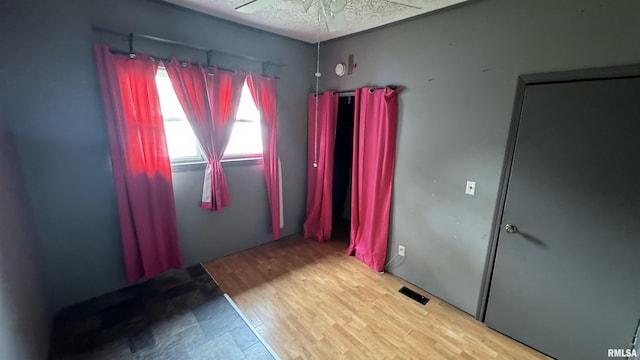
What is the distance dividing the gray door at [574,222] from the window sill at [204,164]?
2521 millimetres

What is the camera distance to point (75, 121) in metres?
1.97

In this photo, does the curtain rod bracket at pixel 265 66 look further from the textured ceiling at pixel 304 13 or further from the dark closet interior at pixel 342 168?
the dark closet interior at pixel 342 168

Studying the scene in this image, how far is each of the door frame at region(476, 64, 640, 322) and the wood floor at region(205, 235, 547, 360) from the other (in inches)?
13.1

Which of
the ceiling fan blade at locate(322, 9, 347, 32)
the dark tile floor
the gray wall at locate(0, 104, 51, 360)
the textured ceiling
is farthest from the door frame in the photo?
the gray wall at locate(0, 104, 51, 360)

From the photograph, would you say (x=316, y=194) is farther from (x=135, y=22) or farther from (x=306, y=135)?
(x=135, y=22)

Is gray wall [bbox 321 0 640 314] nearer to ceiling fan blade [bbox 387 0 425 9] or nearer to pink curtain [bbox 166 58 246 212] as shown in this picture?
ceiling fan blade [bbox 387 0 425 9]

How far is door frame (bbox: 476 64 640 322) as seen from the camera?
1496 mm

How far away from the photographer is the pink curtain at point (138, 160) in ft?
6.70

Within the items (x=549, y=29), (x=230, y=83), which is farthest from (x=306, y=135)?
(x=549, y=29)

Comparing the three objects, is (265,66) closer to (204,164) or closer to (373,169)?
(204,164)

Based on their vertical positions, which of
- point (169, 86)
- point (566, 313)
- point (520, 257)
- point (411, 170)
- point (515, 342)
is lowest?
point (515, 342)

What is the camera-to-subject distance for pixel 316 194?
348cm

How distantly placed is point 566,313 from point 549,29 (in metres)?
1.94

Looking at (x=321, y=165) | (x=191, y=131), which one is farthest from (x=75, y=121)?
(x=321, y=165)
